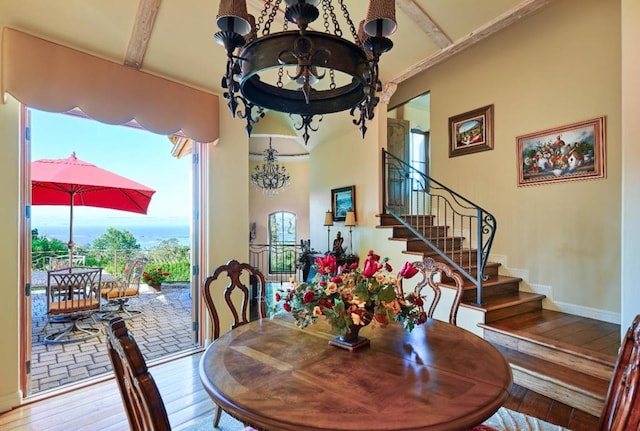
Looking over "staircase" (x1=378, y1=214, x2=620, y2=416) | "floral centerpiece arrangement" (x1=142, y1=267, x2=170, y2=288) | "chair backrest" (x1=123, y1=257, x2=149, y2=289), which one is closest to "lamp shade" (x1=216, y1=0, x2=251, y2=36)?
"staircase" (x1=378, y1=214, x2=620, y2=416)

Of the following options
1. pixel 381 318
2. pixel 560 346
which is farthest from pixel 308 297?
pixel 560 346

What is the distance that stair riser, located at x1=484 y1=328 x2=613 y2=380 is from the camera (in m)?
2.53

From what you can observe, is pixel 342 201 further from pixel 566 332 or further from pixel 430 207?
pixel 566 332

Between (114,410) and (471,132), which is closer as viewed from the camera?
(114,410)

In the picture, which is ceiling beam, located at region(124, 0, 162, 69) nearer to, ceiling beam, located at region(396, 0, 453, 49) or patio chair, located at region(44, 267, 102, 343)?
ceiling beam, located at region(396, 0, 453, 49)

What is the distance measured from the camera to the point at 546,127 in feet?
13.4

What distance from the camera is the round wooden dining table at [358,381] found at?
986 mm

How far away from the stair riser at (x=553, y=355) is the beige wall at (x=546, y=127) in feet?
4.36

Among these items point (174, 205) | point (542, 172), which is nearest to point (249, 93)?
point (542, 172)

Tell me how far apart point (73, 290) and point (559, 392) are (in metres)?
5.31

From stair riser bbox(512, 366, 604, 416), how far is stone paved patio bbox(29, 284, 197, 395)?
132 inches

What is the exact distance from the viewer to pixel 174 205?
6043 millimetres

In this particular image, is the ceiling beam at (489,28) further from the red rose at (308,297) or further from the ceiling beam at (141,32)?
the red rose at (308,297)

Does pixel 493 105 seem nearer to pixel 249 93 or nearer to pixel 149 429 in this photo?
pixel 249 93
